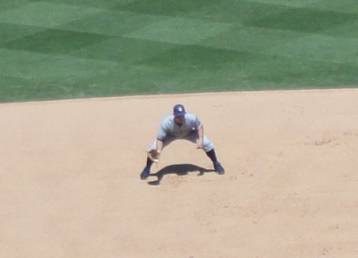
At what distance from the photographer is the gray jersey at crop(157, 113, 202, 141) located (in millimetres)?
16125

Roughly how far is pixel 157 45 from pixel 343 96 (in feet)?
15.7

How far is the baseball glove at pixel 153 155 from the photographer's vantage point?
1619cm

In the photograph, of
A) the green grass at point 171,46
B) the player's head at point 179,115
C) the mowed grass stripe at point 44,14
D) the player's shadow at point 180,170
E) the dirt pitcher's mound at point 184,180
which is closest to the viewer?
the dirt pitcher's mound at point 184,180

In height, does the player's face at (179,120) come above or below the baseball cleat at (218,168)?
above

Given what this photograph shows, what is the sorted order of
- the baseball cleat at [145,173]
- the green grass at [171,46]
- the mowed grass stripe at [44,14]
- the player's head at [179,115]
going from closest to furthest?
the player's head at [179,115], the baseball cleat at [145,173], the green grass at [171,46], the mowed grass stripe at [44,14]

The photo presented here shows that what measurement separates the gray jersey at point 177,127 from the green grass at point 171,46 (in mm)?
4075

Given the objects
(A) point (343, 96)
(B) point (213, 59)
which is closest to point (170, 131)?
(A) point (343, 96)

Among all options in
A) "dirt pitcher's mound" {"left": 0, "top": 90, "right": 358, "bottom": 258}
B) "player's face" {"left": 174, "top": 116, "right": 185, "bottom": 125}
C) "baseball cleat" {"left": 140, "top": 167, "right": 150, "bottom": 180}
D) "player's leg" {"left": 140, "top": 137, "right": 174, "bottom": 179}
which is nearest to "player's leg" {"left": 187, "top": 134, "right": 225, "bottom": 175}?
"dirt pitcher's mound" {"left": 0, "top": 90, "right": 358, "bottom": 258}

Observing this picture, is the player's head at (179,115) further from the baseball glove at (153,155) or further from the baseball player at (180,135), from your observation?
the baseball glove at (153,155)

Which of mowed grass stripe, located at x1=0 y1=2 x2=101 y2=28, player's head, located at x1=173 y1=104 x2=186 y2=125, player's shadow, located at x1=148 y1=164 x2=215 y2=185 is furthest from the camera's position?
mowed grass stripe, located at x1=0 y1=2 x2=101 y2=28

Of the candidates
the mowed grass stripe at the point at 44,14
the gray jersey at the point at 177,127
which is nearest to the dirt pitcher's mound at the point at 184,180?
the gray jersey at the point at 177,127

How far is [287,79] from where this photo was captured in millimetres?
20641

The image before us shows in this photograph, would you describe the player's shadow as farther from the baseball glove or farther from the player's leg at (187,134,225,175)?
the baseball glove

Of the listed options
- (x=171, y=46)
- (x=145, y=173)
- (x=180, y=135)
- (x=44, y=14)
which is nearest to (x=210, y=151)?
(x=180, y=135)
